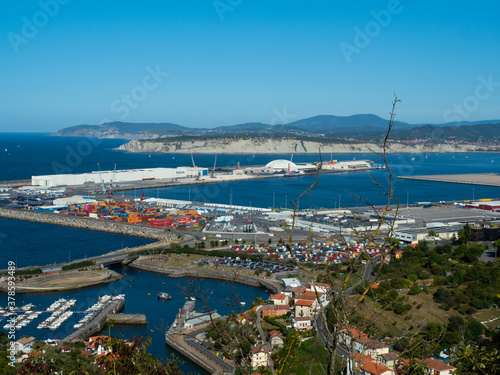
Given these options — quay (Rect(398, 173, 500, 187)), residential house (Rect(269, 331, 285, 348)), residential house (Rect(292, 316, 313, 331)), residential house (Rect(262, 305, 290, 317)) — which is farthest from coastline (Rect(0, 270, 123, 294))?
quay (Rect(398, 173, 500, 187))

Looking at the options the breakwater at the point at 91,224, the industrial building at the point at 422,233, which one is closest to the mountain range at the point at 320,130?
the industrial building at the point at 422,233

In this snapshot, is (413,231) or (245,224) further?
(245,224)

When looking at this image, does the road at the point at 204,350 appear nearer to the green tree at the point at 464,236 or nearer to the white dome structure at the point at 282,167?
the green tree at the point at 464,236

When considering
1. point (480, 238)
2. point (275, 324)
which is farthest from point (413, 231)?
point (275, 324)

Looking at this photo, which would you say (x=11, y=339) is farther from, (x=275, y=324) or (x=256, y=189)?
(x=256, y=189)

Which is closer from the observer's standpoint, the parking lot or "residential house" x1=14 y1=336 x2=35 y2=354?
"residential house" x1=14 y1=336 x2=35 y2=354

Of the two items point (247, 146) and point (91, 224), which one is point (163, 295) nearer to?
Answer: point (91, 224)

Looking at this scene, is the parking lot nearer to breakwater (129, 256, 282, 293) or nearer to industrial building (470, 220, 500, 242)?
breakwater (129, 256, 282, 293)
